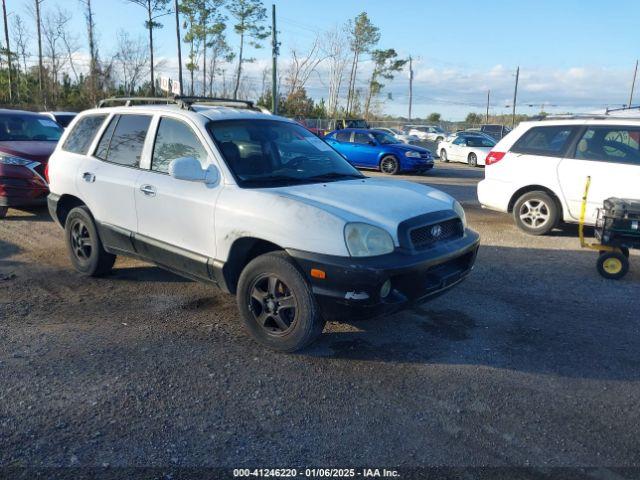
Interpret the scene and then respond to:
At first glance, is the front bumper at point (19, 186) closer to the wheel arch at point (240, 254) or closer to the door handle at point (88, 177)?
the door handle at point (88, 177)

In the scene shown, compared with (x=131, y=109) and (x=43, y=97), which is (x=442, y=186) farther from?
(x=43, y=97)

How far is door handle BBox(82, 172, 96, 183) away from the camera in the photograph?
5.21m

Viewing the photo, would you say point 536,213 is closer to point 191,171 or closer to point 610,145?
point 610,145

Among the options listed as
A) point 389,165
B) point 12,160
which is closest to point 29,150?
point 12,160

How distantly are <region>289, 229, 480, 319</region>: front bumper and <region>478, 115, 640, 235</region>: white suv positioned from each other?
462cm

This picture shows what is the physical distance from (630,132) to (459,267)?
4.69 metres

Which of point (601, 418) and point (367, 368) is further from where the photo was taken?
point (367, 368)

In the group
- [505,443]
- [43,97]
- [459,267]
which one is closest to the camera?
A: [505,443]

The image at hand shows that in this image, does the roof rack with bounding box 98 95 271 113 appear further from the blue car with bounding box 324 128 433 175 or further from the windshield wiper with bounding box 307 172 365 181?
the blue car with bounding box 324 128 433 175

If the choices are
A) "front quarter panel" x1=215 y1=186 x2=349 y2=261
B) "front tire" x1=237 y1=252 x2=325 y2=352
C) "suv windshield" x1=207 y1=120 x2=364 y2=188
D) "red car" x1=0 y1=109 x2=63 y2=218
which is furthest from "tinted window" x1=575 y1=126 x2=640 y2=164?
"red car" x1=0 y1=109 x2=63 y2=218

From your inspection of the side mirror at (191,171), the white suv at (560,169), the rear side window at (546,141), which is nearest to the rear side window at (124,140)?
the side mirror at (191,171)

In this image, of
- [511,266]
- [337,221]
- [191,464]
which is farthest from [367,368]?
[511,266]

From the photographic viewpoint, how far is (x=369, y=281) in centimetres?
345

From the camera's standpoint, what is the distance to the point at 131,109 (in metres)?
5.16
